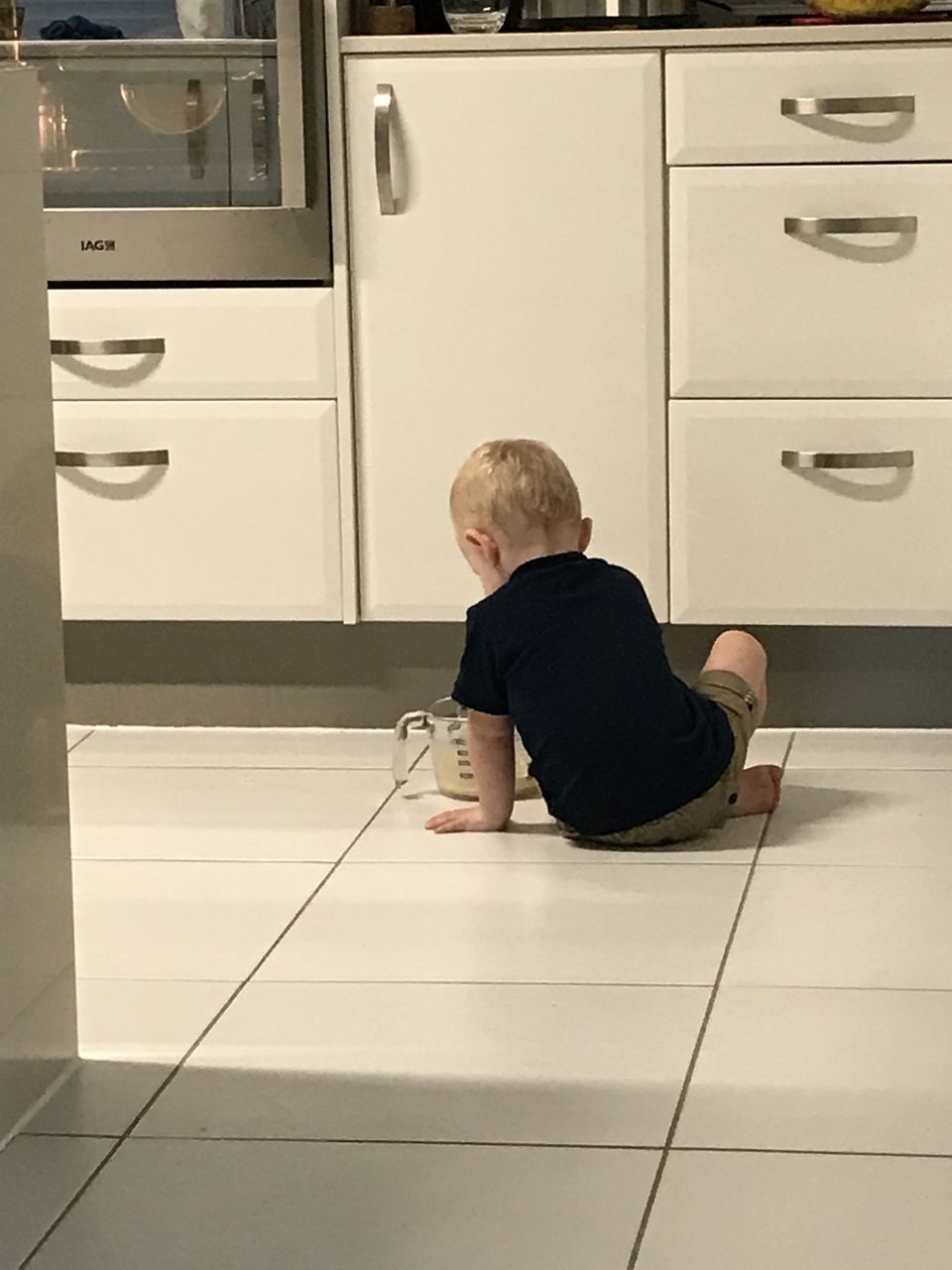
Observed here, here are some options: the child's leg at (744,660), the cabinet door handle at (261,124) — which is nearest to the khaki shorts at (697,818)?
the child's leg at (744,660)

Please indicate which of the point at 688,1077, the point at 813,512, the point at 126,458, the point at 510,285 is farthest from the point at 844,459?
the point at 688,1077

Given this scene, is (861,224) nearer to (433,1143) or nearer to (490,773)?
(490,773)

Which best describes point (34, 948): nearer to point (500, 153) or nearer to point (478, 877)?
point (478, 877)

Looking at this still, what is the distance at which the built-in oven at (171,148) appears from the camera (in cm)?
301

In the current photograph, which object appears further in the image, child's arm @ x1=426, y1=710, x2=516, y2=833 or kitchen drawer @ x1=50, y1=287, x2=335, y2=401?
kitchen drawer @ x1=50, y1=287, x2=335, y2=401

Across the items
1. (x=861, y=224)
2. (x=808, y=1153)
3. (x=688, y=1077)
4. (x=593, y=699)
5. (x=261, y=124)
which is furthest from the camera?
(x=261, y=124)

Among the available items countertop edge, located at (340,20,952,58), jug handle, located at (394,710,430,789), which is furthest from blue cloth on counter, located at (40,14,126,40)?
jug handle, located at (394,710,430,789)

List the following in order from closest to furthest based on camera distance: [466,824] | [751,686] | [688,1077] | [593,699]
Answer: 1. [688,1077]
2. [593,699]
3. [466,824]
4. [751,686]

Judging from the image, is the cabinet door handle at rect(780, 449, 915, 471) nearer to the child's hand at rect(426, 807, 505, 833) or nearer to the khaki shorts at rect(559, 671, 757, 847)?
the khaki shorts at rect(559, 671, 757, 847)

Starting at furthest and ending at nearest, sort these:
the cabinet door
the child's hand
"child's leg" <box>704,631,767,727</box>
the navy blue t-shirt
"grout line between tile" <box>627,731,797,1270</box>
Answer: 1. the cabinet door
2. "child's leg" <box>704,631,767,727</box>
3. the child's hand
4. the navy blue t-shirt
5. "grout line between tile" <box>627,731,797,1270</box>

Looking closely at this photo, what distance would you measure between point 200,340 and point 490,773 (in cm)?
84

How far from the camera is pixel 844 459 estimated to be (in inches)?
116

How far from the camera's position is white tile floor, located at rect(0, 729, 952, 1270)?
154cm

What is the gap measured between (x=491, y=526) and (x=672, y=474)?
490mm
